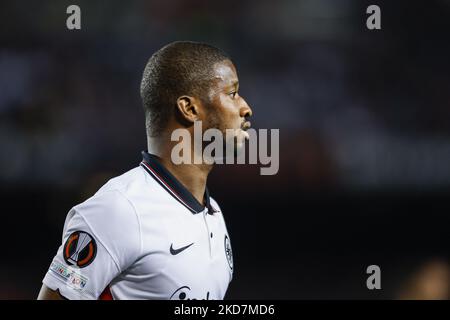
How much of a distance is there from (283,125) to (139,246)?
4123 mm

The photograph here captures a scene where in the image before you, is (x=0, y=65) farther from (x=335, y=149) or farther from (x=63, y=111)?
(x=335, y=149)

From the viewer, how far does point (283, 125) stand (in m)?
6.06

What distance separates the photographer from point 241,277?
532 centimetres

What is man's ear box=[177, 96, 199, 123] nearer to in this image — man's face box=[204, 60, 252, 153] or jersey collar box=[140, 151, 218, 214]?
man's face box=[204, 60, 252, 153]

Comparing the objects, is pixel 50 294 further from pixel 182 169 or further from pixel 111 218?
pixel 182 169

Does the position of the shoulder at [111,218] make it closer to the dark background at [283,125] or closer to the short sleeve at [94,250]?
the short sleeve at [94,250]

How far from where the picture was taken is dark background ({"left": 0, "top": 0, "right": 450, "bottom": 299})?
5578mm

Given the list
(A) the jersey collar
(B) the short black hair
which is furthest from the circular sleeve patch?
(B) the short black hair

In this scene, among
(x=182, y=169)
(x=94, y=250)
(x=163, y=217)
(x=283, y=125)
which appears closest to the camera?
(x=94, y=250)

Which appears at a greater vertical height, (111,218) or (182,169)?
(182,169)

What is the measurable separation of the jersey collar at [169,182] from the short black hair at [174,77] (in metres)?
0.11

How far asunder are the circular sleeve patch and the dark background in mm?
3353

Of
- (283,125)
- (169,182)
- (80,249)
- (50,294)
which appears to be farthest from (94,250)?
(283,125)
